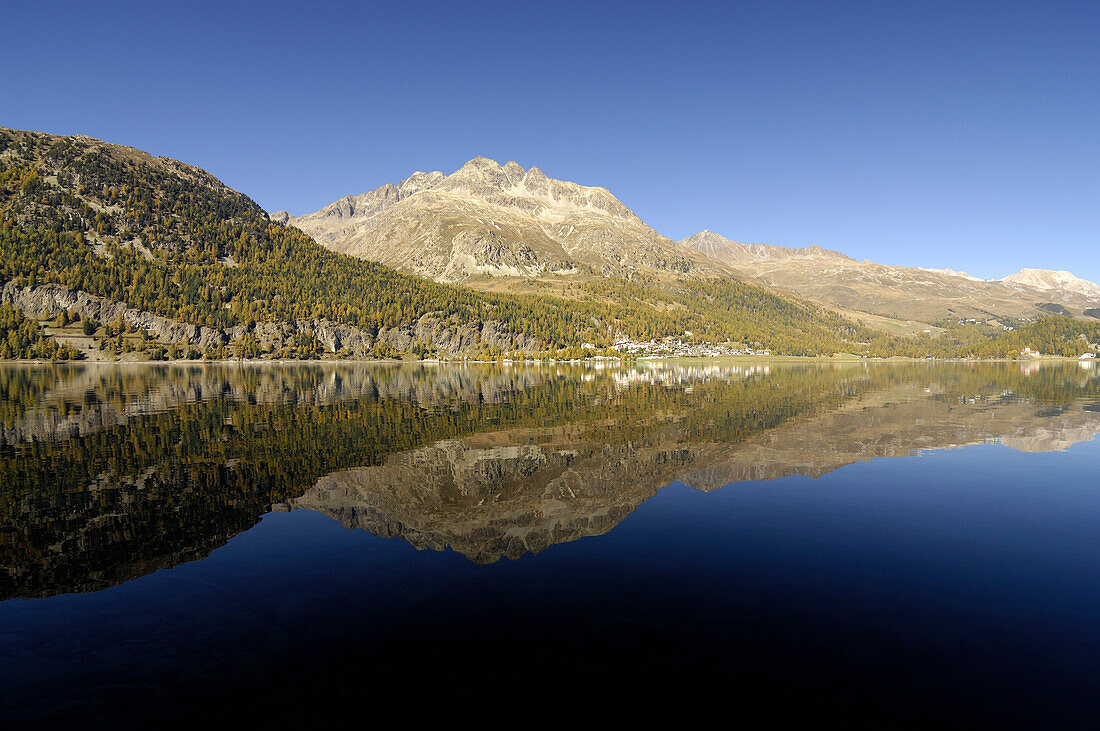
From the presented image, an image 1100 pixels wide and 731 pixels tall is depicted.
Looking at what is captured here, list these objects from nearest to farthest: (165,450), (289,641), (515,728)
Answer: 1. (515,728)
2. (289,641)
3. (165,450)

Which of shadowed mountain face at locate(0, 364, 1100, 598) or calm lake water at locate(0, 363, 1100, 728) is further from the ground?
shadowed mountain face at locate(0, 364, 1100, 598)

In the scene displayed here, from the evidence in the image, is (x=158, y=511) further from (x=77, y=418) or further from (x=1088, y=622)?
(x=77, y=418)

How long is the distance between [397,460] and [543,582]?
20176 mm

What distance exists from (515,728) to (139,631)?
436 inches

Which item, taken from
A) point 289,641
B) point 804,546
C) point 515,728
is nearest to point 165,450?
point 289,641

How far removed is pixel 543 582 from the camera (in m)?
18.2

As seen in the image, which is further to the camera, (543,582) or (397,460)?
(397,460)

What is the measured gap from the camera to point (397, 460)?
35844 millimetres

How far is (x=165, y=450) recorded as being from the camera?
3784cm

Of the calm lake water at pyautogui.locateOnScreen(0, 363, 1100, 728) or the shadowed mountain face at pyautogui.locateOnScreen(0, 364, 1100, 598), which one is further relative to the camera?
the shadowed mountain face at pyautogui.locateOnScreen(0, 364, 1100, 598)

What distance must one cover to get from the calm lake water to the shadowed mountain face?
0.81 feet

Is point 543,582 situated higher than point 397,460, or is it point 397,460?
point 397,460

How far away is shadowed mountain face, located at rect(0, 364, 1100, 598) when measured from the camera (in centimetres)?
2198

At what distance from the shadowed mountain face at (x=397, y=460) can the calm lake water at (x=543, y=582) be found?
25 cm
